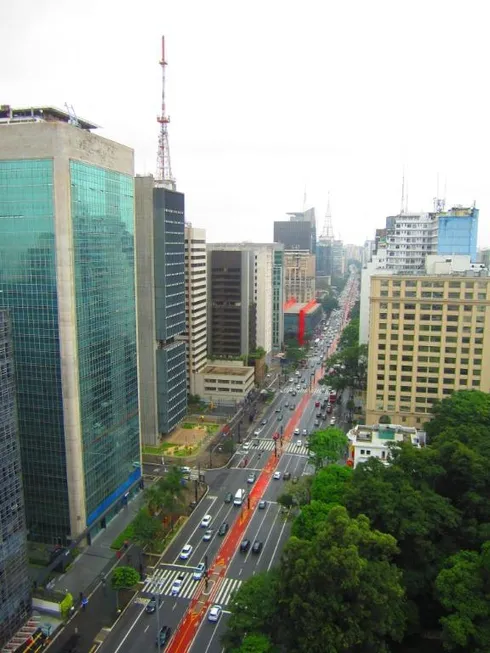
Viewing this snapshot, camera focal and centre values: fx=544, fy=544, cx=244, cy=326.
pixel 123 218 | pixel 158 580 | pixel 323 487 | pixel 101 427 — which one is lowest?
pixel 158 580

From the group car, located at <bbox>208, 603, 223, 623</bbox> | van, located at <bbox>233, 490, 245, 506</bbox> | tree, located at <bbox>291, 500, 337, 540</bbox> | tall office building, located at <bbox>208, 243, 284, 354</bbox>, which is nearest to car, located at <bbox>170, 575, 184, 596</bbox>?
car, located at <bbox>208, 603, 223, 623</bbox>

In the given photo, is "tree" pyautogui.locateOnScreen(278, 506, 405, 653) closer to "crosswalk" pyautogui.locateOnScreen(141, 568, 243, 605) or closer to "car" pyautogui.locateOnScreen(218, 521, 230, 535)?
"crosswalk" pyautogui.locateOnScreen(141, 568, 243, 605)

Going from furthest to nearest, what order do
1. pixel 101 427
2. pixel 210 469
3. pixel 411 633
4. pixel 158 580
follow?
pixel 210 469
pixel 101 427
pixel 158 580
pixel 411 633

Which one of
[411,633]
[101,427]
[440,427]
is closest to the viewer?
[411,633]

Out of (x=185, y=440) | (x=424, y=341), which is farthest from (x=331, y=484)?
(x=185, y=440)

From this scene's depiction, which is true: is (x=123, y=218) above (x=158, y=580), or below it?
above

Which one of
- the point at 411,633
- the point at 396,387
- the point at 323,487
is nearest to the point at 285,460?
the point at 396,387

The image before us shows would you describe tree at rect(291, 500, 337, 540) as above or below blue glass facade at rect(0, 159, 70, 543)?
below

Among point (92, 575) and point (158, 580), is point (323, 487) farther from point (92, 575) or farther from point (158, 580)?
point (92, 575)
